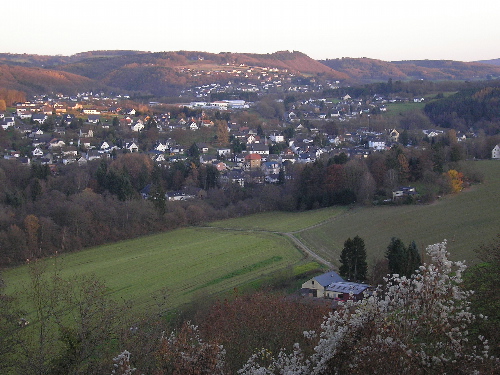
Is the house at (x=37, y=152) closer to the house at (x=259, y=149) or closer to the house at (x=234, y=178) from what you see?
the house at (x=234, y=178)

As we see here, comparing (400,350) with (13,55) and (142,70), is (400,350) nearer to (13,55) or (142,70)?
(142,70)

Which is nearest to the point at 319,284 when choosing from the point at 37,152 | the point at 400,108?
the point at 37,152

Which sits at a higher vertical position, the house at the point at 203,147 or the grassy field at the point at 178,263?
the house at the point at 203,147

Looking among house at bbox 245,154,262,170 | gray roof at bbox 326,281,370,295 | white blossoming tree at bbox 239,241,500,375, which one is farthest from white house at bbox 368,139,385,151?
white blossoming tree at bbox 239,241,500,375

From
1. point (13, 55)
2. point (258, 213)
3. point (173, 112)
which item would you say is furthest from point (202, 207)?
point (13, 55)

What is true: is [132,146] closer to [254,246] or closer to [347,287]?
[254,246]

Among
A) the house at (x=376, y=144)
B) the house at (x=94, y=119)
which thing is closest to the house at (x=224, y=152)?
the house at (x=376, y=144)

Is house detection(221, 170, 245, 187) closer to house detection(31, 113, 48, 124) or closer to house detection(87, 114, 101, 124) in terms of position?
house detection(87, 114, 101, 124)
